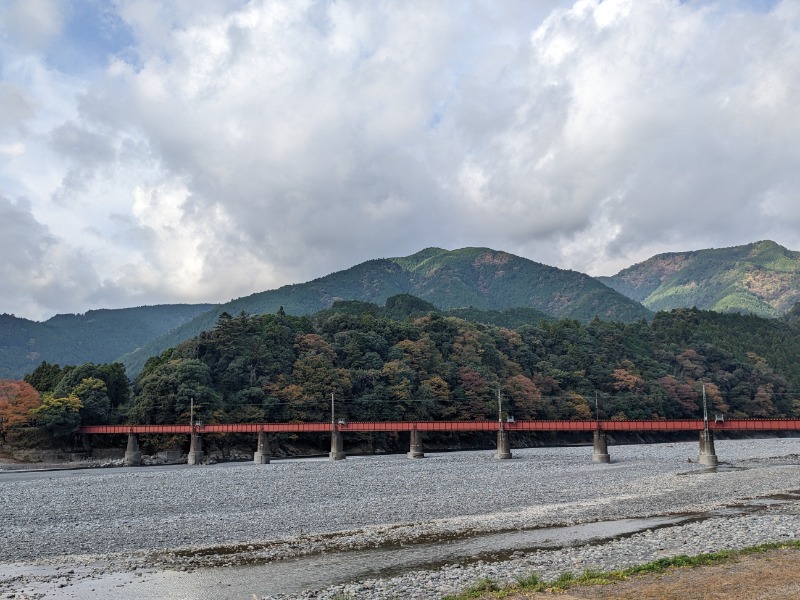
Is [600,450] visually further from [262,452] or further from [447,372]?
[447,372]

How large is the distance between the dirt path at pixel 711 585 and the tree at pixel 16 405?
86.0 m

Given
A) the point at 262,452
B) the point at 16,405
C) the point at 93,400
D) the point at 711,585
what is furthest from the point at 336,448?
the point at 711,585

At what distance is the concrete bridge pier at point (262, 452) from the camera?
80.9 m

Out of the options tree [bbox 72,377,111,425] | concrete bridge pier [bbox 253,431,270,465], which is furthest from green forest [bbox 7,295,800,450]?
concrete bridge pier [bbox 253,431,270,465]

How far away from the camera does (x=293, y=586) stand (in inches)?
790

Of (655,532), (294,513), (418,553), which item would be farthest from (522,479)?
(418,553)

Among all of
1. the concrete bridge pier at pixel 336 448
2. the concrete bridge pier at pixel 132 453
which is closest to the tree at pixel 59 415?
the concrete bridge pier at pixel 132 453

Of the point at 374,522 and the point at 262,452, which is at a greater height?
the point at 262,452

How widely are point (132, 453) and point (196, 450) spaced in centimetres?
822

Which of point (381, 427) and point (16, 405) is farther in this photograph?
point (381, 427)

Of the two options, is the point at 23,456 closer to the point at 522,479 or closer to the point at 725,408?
the point at 522,479

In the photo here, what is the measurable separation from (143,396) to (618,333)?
325 feet

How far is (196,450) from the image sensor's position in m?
85.5

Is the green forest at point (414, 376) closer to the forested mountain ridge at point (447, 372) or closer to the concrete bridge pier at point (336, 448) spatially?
the forested mountain ridge at point (447, 372)
